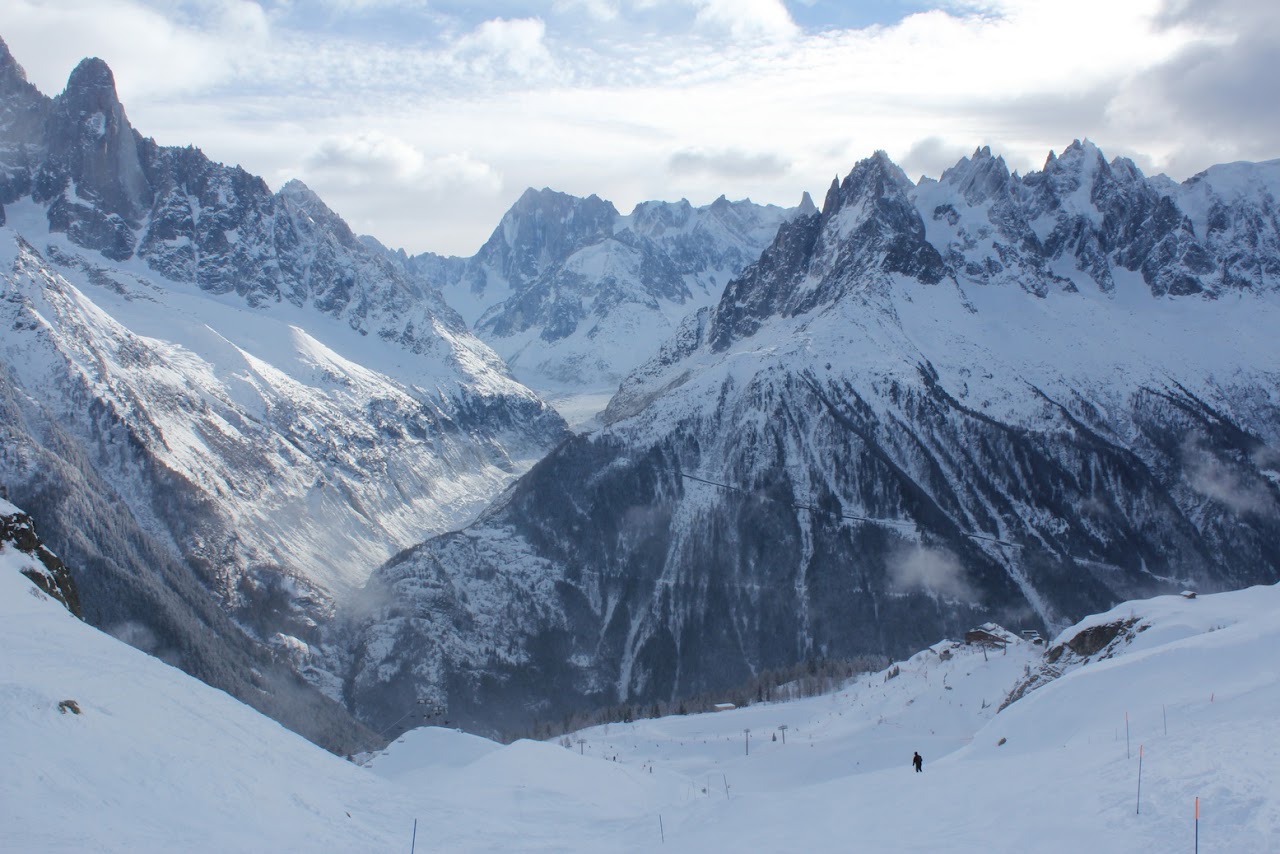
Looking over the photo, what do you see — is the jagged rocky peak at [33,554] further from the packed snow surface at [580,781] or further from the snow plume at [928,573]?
the snow plume at [928,573]

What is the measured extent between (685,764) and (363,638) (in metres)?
119

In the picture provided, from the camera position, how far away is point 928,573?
609 ft

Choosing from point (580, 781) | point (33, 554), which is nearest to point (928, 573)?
point (580, 781)

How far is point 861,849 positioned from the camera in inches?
1244

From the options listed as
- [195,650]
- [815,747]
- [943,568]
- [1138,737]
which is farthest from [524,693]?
[1138,737]

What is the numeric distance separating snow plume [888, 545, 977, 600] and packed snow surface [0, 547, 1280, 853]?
12504 centimetres

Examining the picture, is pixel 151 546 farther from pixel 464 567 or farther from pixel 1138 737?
pixel 1138 737

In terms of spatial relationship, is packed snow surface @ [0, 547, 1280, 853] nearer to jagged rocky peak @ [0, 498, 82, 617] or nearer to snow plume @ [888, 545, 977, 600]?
jagged rocky peak @ [0, 498, 82, 617]

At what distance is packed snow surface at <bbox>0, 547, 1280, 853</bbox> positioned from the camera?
2767 centimetres

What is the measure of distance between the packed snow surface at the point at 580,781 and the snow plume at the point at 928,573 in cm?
12504

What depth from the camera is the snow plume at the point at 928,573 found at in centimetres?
18269

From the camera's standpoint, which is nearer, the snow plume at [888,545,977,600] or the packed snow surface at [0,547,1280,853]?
the packed snow surface at [0,547,1280,853]

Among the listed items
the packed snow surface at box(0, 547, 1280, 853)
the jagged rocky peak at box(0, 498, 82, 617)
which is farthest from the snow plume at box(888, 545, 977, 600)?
the jagged rocky peak at box(0, 498, 82, 617)

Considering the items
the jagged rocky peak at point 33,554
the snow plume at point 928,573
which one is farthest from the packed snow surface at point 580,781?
the snow plume at point 928,573
